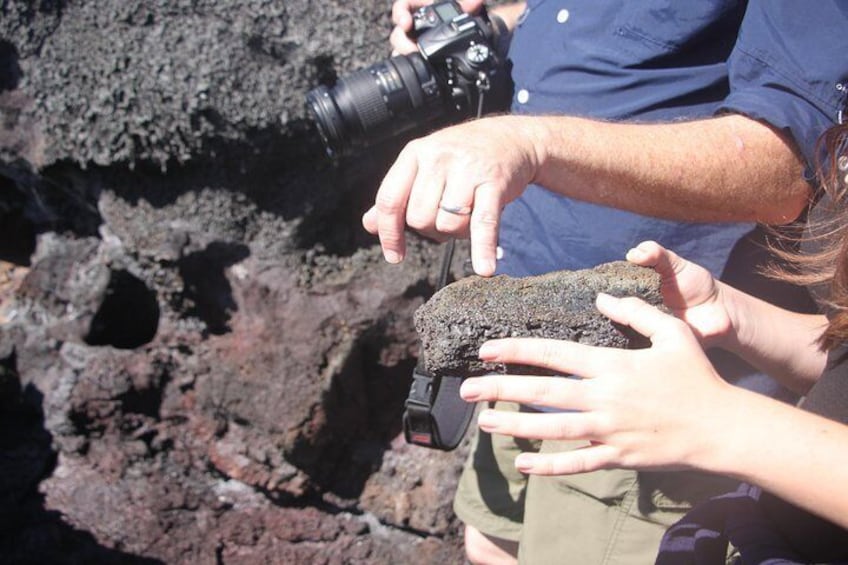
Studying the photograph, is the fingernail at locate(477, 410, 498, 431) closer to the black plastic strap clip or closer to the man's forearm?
the man's forearm

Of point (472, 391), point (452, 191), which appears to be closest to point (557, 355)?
point (472, 391)

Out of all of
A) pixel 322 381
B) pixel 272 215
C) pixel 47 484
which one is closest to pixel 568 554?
pixel 322 381

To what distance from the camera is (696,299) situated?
1391 millimetres

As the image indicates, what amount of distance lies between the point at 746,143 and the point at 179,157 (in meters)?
1.88

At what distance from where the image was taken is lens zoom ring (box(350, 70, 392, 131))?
6.07 feet

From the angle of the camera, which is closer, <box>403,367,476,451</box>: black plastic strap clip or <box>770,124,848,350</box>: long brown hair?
<box>770,124,848,350</box>: long brown hair

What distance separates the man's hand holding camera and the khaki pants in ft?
2.77

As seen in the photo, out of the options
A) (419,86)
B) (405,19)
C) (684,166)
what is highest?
(405,19)

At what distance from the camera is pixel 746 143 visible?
143 centimetres

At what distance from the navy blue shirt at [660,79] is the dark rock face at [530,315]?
0.43 m

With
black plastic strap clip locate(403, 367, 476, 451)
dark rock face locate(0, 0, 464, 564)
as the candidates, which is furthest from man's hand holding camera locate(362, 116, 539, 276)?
dark rock face locate(0, 0, 464, 564)

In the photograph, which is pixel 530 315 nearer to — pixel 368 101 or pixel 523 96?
pixel 523 96

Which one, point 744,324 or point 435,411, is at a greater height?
point 744,324

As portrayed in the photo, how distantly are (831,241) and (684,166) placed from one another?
1.05 ft
